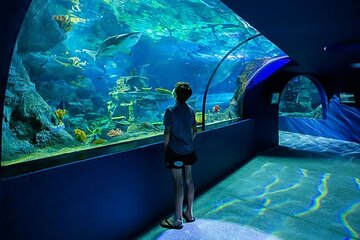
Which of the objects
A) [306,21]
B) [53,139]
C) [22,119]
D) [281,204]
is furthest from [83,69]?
[281,204]

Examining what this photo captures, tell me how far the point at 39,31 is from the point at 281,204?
21.2 feet

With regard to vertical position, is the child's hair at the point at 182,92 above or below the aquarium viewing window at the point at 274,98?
above

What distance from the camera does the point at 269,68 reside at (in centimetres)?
770

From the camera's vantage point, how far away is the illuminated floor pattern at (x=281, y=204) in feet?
10.7

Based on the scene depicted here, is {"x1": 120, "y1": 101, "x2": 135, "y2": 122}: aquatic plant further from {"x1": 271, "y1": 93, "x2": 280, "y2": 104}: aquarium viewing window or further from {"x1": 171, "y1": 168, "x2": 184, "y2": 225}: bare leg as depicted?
{"x1": 171, "y1": 168, "x2": 184, "y2": 225}: bare leg

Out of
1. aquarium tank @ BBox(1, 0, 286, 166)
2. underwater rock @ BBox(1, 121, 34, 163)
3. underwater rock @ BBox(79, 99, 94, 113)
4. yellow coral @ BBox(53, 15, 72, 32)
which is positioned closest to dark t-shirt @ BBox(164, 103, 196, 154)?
aquarium tank @ BBox(1, 0, 286, 166)

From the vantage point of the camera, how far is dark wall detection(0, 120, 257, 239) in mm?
1998

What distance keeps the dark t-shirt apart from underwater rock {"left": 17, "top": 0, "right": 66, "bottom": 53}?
3553 mm

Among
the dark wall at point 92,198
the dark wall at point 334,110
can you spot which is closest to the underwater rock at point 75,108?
the dark wall at point 92,198

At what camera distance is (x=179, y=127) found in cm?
308

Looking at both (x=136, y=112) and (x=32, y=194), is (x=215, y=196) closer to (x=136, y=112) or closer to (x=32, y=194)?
(x=32, y=194)

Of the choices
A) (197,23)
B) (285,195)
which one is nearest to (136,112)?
(197,23)

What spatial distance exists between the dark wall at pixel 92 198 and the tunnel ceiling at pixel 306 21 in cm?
239

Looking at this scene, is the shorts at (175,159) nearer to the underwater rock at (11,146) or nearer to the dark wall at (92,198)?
the dark wall at (92,198)
